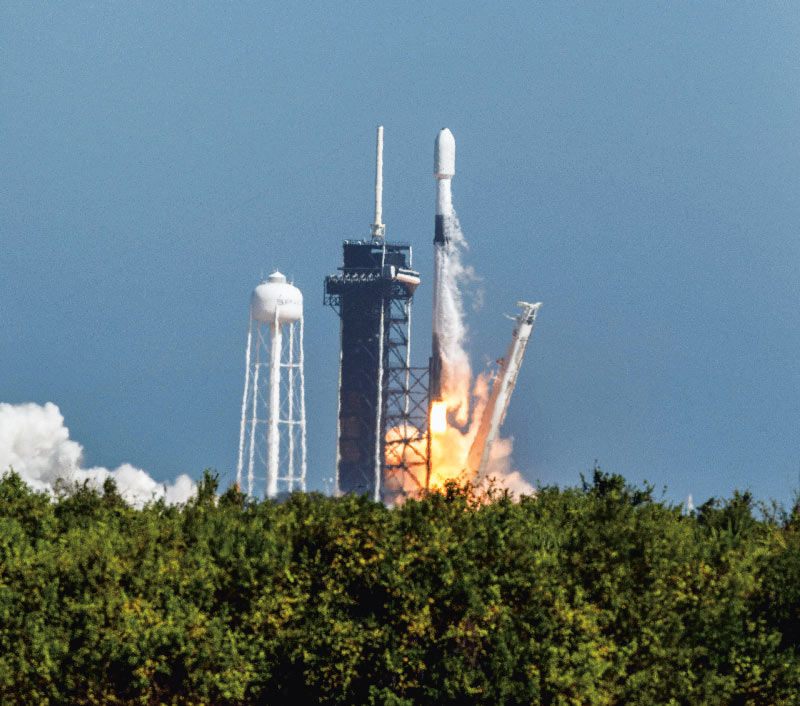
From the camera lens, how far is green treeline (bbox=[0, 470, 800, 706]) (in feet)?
156

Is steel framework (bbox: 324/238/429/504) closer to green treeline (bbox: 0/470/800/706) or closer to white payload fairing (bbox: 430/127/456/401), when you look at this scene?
white payload fairing (bbox: 430/127/456/401)

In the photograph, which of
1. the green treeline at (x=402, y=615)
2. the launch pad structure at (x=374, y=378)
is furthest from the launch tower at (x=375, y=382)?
the green treeline at (x=402, y=615)

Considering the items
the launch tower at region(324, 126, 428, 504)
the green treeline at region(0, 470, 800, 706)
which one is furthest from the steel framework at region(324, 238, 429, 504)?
the green treeline at region(0, 470, 800, 706)

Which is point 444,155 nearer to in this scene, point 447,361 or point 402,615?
point 447,361

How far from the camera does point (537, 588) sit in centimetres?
4822

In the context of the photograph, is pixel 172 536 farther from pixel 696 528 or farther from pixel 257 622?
pixel 696 528

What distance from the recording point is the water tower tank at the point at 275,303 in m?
156

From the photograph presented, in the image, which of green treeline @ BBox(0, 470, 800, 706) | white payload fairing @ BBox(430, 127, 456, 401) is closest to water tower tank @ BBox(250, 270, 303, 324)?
white payload fairing @ BBox(430, 127, 456, 401)

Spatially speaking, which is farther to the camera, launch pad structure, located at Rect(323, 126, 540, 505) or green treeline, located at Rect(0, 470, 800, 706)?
launch pad structure, located at Rect(323, 126, 540, 505)

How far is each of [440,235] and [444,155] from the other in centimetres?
856

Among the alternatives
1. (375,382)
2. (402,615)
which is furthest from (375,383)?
(402,615)

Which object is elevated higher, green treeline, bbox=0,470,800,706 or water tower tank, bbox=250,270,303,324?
water tower tank, bbox=250,270,303,324

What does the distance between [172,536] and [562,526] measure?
14.7m

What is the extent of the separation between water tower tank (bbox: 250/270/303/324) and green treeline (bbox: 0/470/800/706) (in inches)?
4022
